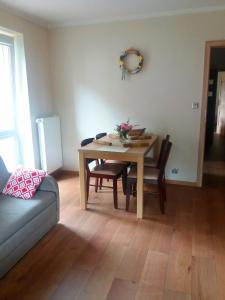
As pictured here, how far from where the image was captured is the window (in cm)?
346

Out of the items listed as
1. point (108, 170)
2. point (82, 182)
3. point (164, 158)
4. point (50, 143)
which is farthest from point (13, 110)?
point (164, 158)

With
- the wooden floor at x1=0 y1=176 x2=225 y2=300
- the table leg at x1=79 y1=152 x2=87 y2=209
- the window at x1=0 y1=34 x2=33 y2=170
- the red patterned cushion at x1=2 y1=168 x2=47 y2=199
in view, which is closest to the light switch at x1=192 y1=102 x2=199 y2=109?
the wooden floor at x1=0 y1=176 x2=225 y2=300

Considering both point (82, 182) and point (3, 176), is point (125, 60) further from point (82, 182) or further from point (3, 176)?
point (3, 176)

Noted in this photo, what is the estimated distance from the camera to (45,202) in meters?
2.41

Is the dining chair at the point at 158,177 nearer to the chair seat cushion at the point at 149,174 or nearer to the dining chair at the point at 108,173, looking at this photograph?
the chair seat cushion at the point at 149,174

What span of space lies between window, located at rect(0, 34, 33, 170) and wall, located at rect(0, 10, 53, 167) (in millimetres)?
102

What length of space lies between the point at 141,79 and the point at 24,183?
2.28 m

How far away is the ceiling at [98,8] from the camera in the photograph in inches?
119

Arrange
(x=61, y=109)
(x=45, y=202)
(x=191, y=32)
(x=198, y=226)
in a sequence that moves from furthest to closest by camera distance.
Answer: (x=61, y=109) < (x=191, y=32) < (x=198, y=226) < (x=45, y=202)

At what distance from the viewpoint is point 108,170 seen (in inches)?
120

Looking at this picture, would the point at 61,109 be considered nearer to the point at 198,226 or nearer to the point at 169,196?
the point at 169,196

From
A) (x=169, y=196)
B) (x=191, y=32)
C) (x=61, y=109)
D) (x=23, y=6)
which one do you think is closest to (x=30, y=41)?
(x=23, y=6)

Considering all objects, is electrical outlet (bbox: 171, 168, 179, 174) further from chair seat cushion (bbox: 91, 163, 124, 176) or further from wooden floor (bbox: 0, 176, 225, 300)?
chair seat cushion (bbox: 91, 163, 124, 176)

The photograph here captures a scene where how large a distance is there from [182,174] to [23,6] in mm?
3169
